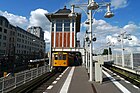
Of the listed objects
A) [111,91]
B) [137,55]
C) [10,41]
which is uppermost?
[10,41]

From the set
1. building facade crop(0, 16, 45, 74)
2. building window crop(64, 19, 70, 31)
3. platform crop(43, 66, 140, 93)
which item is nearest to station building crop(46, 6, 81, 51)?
Result: building window crop(64, 19, 70, 31)

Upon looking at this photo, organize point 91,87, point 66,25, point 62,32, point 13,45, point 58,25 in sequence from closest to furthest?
point 91,87 → point 62,32 → point 58,25 → point 66,25 → point 13,45

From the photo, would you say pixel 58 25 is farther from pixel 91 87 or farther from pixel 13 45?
pixel 13 45

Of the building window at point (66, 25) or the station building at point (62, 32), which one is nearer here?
the station building at point (62, 32)

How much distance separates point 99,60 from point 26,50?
291 feet

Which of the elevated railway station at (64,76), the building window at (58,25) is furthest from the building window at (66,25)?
the building window at (58,25)

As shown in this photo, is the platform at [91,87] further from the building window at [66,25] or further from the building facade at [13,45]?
the building facade at [13,45]

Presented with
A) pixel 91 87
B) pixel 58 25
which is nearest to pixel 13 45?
pixel 58 25

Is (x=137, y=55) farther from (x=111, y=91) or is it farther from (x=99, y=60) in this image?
(x=111, y=91)

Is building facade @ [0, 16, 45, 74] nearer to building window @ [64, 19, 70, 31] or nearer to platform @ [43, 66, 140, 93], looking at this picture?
building window @ [64, 19, 70, 31]

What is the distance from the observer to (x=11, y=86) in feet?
33.1

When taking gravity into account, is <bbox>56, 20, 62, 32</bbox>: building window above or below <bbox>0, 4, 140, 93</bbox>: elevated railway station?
above

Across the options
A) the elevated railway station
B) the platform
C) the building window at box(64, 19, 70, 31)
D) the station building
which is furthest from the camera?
the building window at box(64, 19, 70, 31)

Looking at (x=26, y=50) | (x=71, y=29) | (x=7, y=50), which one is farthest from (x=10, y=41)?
(x=71, y=29)
